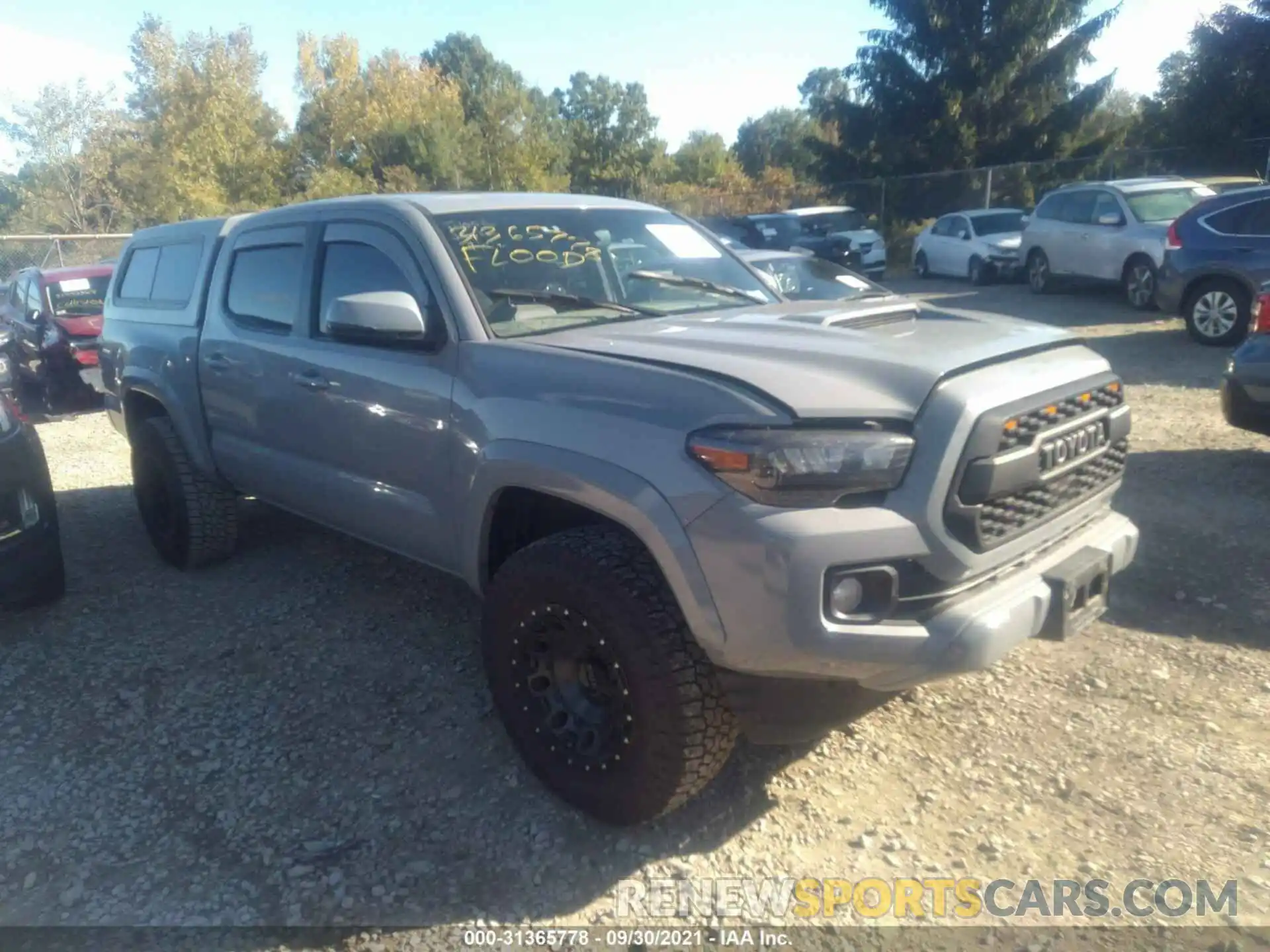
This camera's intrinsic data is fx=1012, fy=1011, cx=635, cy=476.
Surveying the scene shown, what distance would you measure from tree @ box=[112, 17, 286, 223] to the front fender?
29571mm

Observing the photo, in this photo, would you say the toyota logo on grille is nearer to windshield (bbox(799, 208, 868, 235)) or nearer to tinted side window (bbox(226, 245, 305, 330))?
tinted side window (bbox(226, 245, 305, 330))

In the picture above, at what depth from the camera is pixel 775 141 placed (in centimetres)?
6825

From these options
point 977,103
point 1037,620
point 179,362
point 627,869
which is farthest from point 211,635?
point 977,103

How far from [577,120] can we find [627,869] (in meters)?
63.6

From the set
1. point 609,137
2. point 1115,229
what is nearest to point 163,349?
point 1115,229

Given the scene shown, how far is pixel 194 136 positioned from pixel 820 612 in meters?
33.5

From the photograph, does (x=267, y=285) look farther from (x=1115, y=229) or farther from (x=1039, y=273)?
(x=1039, y=273)

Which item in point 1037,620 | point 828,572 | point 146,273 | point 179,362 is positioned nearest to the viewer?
point 828,572

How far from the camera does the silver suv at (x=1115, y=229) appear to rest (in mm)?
13070

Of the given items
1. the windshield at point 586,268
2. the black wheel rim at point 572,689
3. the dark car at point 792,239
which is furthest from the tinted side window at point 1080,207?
the black wheel rim at point 572,689

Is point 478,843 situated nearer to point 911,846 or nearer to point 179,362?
point 911,846

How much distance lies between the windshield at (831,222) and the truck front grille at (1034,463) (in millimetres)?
17958

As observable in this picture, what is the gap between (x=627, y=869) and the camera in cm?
296

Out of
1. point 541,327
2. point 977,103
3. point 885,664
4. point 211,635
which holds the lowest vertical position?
point 211,635
